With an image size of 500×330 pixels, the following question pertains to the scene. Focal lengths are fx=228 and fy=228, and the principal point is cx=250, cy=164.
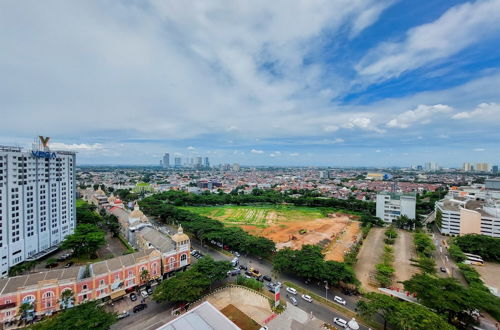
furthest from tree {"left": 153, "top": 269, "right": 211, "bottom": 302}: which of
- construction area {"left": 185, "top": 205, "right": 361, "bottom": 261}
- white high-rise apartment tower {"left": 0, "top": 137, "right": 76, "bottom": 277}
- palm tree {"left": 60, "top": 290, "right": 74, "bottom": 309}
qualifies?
white high-rise apartment tower {"left": 0, "top": 137, "right": 76, "bottom": 277}

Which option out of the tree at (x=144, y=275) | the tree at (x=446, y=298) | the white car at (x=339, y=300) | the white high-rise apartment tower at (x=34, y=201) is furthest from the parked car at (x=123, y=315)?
the tree at (x=446, y=298)

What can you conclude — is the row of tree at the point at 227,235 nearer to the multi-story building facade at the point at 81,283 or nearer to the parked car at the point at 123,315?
the multi-story building facade at the point at 81,283

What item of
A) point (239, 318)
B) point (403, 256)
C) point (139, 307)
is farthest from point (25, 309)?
point (403, 256)

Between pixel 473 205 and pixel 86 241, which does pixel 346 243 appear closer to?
pixel 473 205

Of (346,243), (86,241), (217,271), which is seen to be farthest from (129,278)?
(346,243)

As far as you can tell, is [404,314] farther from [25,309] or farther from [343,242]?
[25,309]
